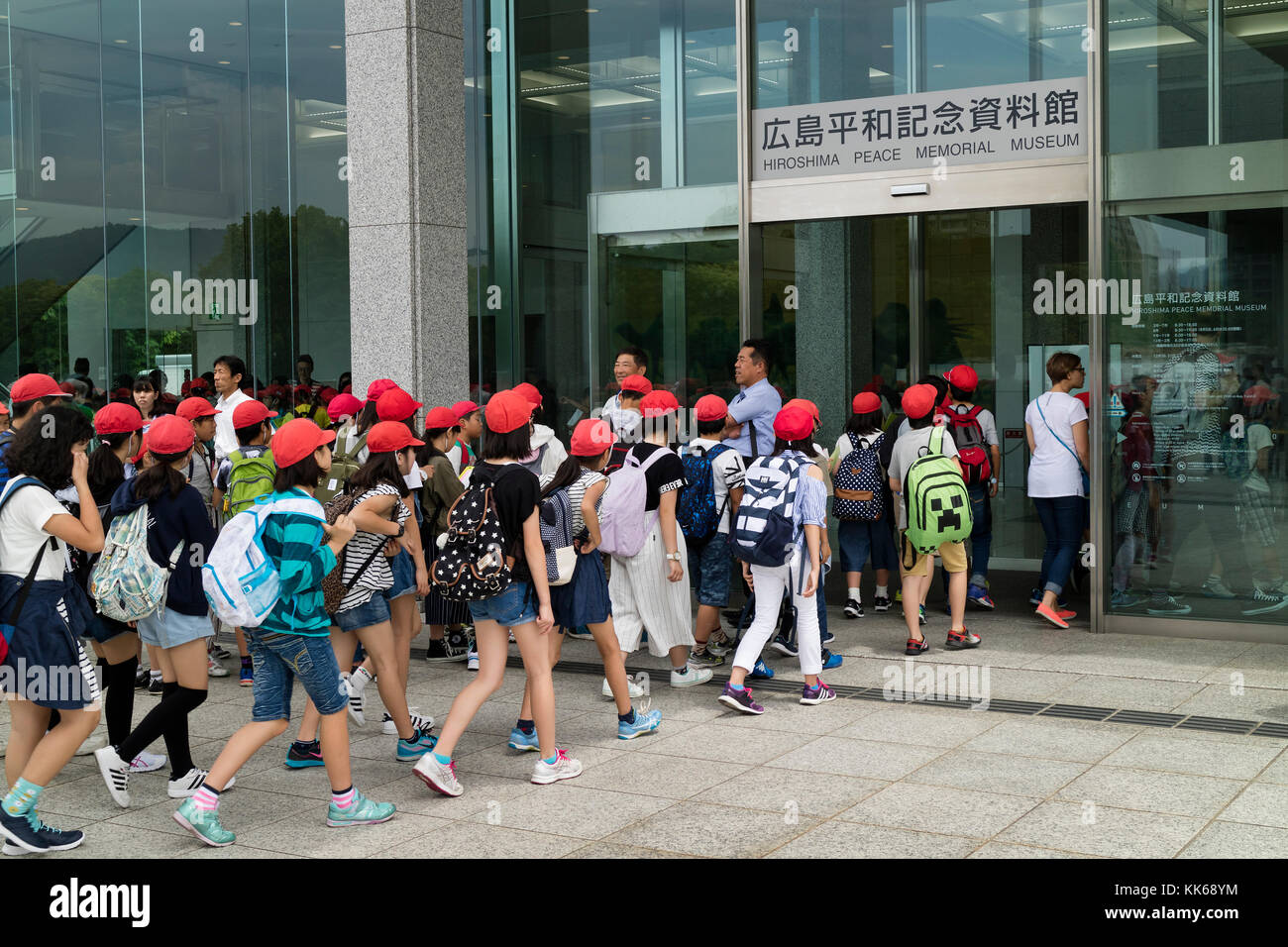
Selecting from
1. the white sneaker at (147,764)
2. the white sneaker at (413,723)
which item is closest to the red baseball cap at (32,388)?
the white sneaker at (147,764)

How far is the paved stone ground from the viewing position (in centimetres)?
530

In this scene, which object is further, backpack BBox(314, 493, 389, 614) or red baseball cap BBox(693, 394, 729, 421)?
red baseball cap BBox(693, 394, 729, 421)

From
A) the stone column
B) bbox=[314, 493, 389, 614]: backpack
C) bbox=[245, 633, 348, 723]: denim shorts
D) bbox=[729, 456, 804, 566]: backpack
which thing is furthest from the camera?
the stone column

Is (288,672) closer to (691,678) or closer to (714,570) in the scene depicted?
(691,678)

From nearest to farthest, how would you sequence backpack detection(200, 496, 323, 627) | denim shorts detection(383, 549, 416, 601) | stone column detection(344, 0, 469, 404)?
1. backpack detection(200, 496, 323, 627)
2. denim shorts detection(383, 549, 416, 601)
3. stone column detection(344, 0, 469, 404)

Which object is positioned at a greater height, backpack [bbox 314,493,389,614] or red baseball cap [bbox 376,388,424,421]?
red baseball cap [bbox 376,388,424,421]

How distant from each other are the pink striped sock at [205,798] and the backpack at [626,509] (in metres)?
2.99

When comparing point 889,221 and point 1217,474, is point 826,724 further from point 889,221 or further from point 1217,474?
point 889,221

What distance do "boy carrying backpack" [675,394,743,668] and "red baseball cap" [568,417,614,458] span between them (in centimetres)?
165

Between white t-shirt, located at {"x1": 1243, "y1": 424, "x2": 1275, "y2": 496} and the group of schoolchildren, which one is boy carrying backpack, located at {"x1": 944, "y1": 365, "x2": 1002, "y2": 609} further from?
white t-shirt, located at {"x1": 1243, "y1": 424, "x2": 1275, "y2": 496}

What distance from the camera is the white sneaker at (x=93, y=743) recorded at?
721 cm

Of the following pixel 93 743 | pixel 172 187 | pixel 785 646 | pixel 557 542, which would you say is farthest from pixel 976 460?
pixel 172 187

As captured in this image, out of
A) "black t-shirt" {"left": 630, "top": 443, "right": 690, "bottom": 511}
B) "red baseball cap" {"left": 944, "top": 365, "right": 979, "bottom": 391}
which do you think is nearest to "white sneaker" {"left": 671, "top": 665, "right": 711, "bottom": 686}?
"black t-shirt" {"left": 630, "top": 443, "right": 690, "bottom": 511}

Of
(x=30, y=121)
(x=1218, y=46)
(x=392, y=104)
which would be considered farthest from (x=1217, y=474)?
(x=30, y=121)
